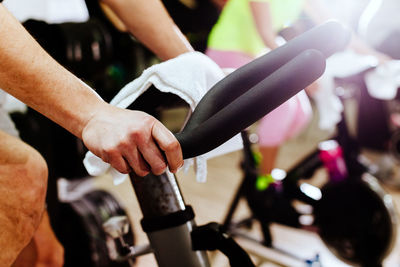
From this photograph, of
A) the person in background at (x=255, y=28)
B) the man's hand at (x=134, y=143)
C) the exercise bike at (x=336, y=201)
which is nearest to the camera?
the man's hand at (x=134, y=143)

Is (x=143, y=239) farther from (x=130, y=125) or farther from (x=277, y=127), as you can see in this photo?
(x=277, y=127)

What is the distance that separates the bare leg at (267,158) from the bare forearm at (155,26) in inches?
38.2

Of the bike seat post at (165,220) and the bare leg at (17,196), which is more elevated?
the bare leg at (17,196)

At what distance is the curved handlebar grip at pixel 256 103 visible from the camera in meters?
0.35

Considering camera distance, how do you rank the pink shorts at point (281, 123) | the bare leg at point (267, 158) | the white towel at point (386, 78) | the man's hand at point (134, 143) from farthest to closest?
the bare leg at point (267, 158) < the pink shorts at point (281, 123) < the white towel at point (386, 78) < the man's hand at point (134, 143)

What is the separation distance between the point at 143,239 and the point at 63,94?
1.05ft

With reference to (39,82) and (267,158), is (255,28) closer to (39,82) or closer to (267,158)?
(39,82)

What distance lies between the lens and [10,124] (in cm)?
72

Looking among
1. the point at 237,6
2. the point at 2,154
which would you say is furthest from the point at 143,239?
the point at 237,6

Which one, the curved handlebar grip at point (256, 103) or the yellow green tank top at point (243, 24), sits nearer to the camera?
the curved handlebar grip at point (256, 103)

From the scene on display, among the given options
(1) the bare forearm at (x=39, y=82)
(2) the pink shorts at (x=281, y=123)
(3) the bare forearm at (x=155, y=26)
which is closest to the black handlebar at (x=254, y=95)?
(1) the bare forearm at (x=39, y=82)

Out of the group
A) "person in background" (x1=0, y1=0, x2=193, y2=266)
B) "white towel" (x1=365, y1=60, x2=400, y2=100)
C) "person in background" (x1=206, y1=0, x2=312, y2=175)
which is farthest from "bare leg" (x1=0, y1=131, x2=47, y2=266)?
"white towel" (x1=365, y1=60, x2=400, y2=100)

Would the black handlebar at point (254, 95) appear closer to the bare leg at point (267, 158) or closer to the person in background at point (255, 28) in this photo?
the person in background at point (255, 28)

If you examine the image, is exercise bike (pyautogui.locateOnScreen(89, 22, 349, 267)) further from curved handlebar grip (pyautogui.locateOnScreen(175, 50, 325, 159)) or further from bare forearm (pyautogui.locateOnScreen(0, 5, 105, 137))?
bare forearm (pyautogui.locateOnScreen(0, 5, 105, 137))
